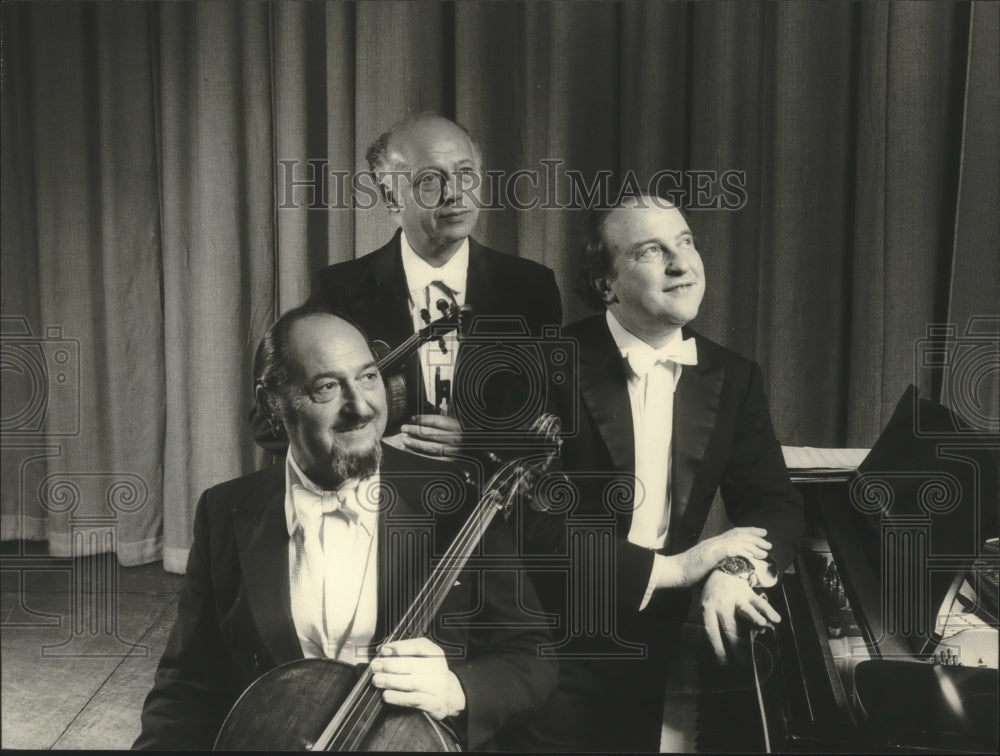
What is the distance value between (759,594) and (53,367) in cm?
196

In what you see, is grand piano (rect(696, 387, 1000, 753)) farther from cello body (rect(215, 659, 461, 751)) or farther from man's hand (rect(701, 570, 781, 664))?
cello body (rect(215, 659, 461, 751))

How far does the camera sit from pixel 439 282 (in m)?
2.48

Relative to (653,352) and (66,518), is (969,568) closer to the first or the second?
(653,352)

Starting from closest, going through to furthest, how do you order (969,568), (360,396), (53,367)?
(969,568), (360,396), (53,367)

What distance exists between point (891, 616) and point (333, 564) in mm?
1358

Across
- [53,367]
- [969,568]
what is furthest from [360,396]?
[969,568]

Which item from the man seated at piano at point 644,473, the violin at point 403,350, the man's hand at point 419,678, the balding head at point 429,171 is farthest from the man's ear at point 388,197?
the man's hand at point 419,678

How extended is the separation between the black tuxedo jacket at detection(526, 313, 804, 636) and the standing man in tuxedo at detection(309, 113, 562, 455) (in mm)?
177

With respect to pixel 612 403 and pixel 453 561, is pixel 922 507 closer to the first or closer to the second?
pixel 612 403

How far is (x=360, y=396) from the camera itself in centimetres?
240

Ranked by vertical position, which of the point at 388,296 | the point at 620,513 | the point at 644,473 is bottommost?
the point at 620,513

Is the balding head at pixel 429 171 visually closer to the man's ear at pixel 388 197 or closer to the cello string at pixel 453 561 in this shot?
the man's ear at pixel 388 197

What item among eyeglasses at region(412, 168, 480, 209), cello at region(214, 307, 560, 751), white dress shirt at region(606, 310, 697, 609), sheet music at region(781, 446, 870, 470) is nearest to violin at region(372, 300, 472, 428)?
cello at region(214, 307, 560, 751)

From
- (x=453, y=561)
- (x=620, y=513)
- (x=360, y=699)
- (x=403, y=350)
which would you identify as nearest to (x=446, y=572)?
(x=453, y=561)
